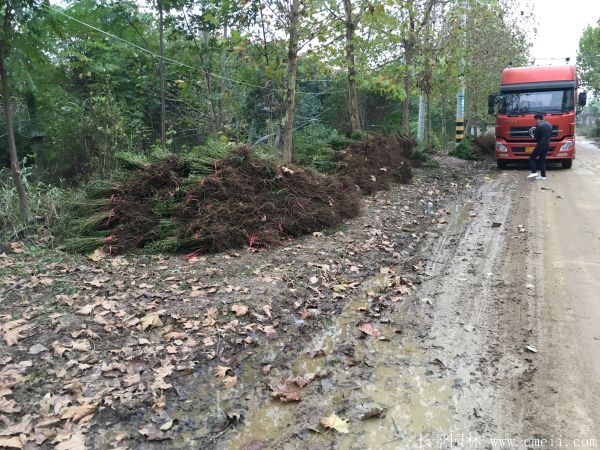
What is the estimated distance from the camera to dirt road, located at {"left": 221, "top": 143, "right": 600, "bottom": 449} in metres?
2.93

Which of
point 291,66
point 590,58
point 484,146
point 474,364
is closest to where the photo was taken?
point 474,364

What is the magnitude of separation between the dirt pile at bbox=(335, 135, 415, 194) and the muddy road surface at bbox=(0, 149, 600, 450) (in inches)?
157

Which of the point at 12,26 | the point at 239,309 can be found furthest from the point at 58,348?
the point at 12,26

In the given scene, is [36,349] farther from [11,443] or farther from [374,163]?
[374,163]

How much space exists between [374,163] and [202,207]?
6.05 metres

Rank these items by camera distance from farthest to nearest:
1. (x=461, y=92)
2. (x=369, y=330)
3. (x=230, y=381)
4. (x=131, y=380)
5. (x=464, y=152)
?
(x=464, y=152)
(x=461, y=92)
(x=369, y=330)
(x=230, y=381)
(x=131, y=380)

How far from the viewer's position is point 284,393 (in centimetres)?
339

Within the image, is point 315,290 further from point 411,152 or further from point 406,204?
point 411,152

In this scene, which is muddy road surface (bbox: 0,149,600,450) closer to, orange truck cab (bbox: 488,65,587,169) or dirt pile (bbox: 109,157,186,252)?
dirt pile (bbox: 109,157,186,252)

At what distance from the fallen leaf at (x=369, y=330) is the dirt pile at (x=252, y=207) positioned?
2.48 metres

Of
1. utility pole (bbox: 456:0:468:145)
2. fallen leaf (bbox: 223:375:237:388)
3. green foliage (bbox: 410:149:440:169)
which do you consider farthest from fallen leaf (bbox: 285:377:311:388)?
utility pole (bbox: 456:0:468:145)

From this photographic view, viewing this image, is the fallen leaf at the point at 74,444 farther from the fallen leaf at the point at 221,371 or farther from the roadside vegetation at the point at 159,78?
the roadside vegetation at the point at 159,78

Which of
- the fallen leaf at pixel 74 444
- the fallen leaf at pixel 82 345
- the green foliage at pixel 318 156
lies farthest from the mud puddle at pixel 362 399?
the green foliage at pixel 318 156

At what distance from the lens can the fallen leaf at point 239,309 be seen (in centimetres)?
442
